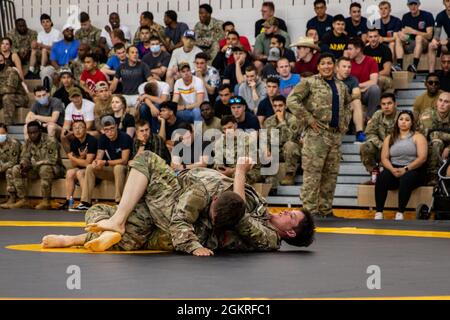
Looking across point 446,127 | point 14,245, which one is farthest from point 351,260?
point 446,127

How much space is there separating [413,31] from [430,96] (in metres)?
2.16

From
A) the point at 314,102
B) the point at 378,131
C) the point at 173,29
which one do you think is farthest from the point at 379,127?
the point at 173,29

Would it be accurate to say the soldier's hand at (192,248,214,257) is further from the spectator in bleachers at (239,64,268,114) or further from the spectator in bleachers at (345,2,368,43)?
the spectator in bleachers at (345,2,368,43)

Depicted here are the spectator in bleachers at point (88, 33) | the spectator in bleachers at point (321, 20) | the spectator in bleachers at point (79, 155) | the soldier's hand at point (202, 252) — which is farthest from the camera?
the spectator in bleachers at point (88, 33)

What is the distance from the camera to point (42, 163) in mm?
16656

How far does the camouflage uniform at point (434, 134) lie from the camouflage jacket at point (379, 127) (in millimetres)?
405

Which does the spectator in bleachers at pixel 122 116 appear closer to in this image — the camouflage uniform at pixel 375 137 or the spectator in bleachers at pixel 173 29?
the spectator in bleachers at pixel 173 29

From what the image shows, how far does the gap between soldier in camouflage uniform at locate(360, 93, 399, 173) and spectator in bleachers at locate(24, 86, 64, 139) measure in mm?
5467

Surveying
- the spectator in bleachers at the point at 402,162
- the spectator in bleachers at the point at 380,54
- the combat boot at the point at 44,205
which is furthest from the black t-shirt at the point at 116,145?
the spectator in bleachers at the point at 402,162

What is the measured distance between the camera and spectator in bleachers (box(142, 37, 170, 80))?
1835 cm

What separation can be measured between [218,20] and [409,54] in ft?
12.4

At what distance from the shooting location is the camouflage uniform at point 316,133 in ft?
42.2
